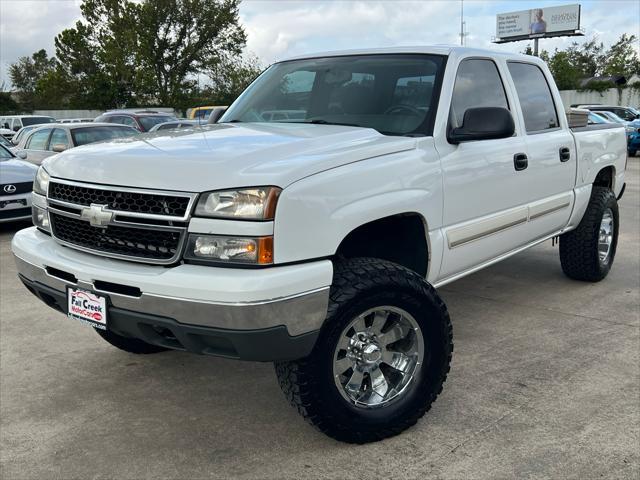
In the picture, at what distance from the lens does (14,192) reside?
27.8 feet

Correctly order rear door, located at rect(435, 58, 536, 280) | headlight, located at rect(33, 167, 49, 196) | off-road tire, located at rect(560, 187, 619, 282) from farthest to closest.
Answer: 1. off-road tire, located at rect(560, 187, 619, 282)
2. rear door, located at rect(435, 58, 536, 280)
3. headlight, located at rect(33, 167, 49, 196)

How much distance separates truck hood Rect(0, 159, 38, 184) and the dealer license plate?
622cm

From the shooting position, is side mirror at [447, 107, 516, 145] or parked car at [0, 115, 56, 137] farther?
parked car at [0, 115, 56, 137]

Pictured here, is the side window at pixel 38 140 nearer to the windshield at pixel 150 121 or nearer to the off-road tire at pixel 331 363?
the windshield at pixel 150 121

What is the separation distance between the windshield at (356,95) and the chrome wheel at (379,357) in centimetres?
106

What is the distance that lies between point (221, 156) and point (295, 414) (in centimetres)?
140

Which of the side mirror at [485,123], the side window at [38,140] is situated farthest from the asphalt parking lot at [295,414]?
the side window at [38,140]

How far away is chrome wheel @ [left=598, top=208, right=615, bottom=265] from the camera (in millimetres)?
5707

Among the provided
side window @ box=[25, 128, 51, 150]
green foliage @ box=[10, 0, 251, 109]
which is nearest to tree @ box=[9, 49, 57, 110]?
green foliage @ box=[10, 0, 251, 109]

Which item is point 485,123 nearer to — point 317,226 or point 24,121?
point 317,226

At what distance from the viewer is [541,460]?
113 inches

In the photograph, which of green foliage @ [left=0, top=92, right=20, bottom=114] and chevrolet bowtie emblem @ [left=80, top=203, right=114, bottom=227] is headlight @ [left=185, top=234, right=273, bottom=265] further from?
green foliage @ [left=0, top=92, right=20, bottom=114]

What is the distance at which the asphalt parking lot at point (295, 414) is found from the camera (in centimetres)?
288

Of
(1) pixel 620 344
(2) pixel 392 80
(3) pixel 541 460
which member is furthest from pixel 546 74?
(3) pixel 541 460
